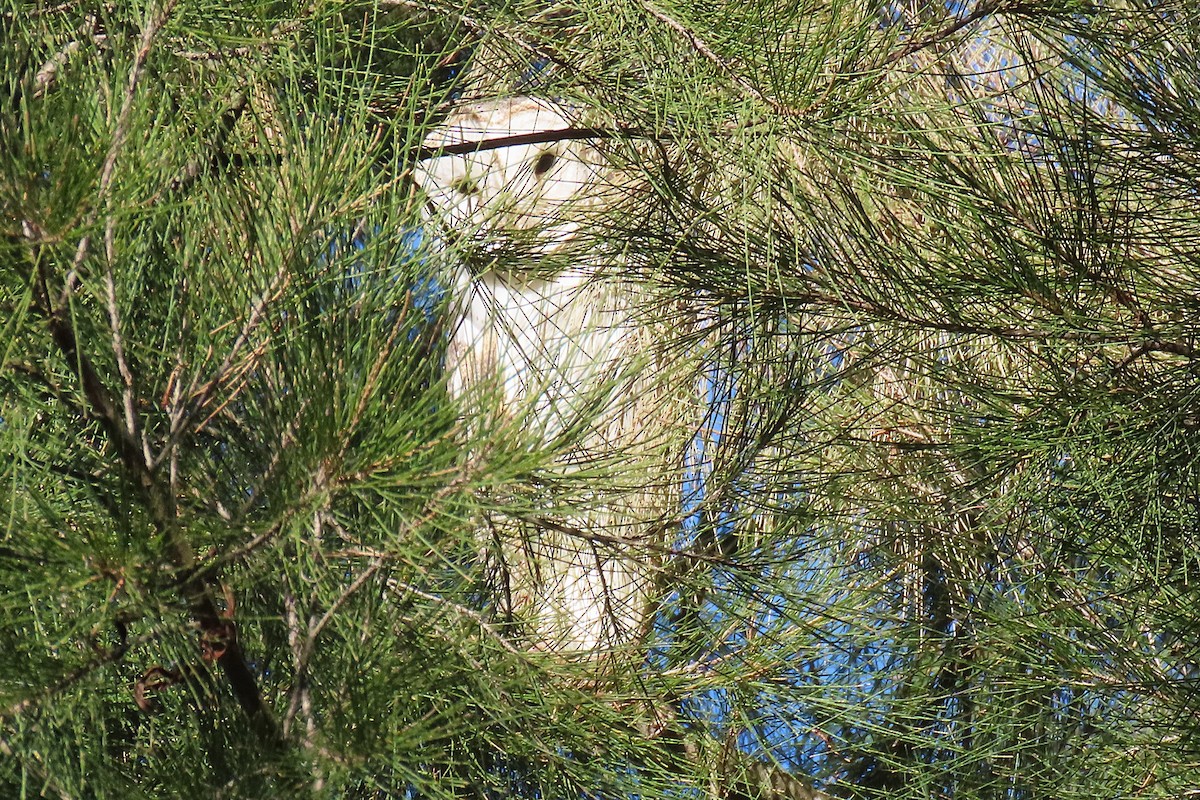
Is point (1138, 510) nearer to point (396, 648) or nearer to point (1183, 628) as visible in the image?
point (1183, 628)

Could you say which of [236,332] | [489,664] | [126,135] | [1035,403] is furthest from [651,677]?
[126,135]

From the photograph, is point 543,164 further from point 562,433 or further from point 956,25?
point 562,433

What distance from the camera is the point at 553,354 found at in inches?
36.6

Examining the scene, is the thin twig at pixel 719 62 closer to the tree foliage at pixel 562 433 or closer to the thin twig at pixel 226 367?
the tree foliage at pixel 562 433

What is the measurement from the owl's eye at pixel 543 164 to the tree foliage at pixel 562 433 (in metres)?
0.14

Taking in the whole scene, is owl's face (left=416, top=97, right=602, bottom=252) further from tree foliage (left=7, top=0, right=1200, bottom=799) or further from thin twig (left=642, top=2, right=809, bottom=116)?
thin twig (left=642, top=2, right=809, bottom=116)

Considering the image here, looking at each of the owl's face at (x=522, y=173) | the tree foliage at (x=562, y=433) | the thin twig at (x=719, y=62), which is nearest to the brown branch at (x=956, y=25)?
the tree foliage at (x=562, y=433)

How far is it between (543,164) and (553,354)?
19.1 inches

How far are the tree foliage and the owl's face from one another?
4 cm

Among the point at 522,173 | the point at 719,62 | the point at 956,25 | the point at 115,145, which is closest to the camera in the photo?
the point at 115,145

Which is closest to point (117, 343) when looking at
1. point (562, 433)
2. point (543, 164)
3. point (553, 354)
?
point (562, 433)

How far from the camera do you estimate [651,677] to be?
1.00m

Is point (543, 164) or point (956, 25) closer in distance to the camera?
point (956, 25)

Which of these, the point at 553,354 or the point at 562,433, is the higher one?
the point at 553,354
